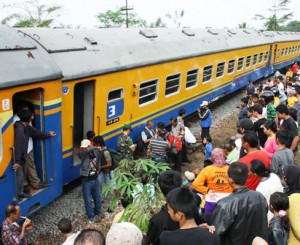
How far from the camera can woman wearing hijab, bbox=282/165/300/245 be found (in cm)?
338

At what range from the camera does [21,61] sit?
15.9ft

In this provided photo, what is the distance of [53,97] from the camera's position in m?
5.22

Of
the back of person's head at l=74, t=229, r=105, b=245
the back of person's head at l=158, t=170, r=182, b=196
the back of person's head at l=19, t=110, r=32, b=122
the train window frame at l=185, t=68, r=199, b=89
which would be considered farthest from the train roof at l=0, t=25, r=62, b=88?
the train window frame at l=185, t=68, r=199, b=89

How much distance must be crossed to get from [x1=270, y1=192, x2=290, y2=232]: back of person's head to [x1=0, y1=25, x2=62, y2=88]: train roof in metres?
3.46

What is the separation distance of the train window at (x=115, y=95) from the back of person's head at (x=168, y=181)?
386 centimetres

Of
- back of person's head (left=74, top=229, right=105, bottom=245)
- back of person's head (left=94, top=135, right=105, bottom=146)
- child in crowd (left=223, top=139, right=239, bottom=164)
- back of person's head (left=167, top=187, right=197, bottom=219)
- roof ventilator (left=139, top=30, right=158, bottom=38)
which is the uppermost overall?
roof ventilator (left=139, top=30, right=158, bottom=38)

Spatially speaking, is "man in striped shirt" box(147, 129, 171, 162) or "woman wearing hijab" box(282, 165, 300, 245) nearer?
"woman wearing hijab" box(282, 165, 300, 245)

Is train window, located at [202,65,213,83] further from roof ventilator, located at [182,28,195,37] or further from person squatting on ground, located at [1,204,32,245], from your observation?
person squatting on ground, located at [1,204,32,245]

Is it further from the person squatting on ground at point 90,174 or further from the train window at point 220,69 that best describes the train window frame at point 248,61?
the person squatting on ground at point 90,174

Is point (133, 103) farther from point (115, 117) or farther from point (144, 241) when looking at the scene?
point (144, 241)

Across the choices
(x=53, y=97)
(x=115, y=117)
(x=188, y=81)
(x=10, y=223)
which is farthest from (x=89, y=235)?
(x=188, y=81)

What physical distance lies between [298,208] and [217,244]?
1315 mm

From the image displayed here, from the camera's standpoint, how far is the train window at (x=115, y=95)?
711cm

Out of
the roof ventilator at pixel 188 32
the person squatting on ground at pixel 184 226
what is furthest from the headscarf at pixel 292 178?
the roof ventilator at pixel 188 32
